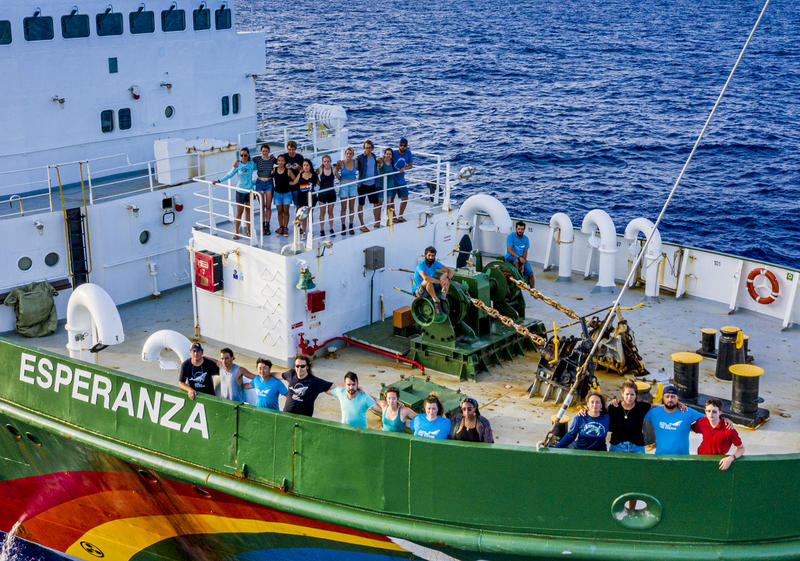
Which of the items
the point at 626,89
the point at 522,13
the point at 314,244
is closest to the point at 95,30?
the point at 314,244

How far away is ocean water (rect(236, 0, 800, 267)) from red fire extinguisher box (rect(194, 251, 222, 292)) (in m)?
19.4

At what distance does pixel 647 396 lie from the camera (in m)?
11.6

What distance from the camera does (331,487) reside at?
936 centimetres

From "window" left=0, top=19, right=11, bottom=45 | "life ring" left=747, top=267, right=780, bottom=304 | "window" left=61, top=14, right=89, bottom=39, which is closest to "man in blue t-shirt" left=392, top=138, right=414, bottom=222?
"window" left=61, top=14, right=89, bottom=39

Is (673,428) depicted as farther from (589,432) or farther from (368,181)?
(368,181)

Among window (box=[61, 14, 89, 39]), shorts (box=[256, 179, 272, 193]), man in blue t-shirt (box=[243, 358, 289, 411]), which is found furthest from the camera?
window (box=[61, 14, 89, 39])

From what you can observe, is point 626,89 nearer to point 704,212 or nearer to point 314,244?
point 704,212

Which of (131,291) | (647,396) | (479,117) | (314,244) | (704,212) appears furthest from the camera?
(479,117)

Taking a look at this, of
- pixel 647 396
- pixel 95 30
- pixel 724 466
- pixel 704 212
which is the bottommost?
pixel 704 212

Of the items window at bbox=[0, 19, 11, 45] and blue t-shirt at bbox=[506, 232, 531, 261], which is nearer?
window at bbox=[0, 19, 11, 45]

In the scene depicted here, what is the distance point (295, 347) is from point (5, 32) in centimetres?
663

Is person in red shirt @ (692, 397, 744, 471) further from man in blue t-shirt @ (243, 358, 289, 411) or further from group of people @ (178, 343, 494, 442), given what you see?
man in blue t-shirt @ (243, 358, 289, 411)

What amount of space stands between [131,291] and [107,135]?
277 centimetres

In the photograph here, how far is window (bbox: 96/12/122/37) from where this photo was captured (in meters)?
15.3
